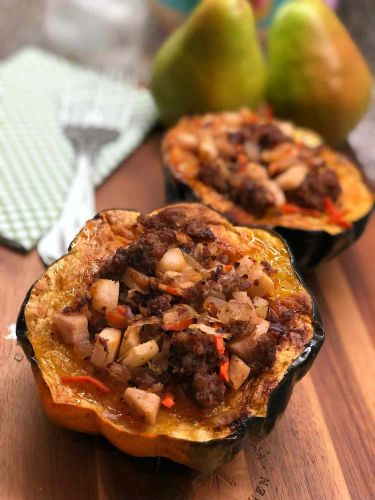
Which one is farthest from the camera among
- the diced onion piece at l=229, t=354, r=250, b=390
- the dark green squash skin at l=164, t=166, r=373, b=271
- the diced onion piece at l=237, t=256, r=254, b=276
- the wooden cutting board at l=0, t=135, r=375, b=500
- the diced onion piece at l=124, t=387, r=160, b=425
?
the dark green squash skin at l=164, t=166, r=373, b=271

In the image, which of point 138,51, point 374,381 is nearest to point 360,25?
point 138,51

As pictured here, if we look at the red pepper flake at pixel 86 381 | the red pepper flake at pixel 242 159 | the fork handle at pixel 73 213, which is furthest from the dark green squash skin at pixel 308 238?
the red pepper flake at pixel 86 381

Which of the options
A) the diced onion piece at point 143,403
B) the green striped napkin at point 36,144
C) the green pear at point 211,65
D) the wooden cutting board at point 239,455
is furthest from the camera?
the green pear at point 211,65

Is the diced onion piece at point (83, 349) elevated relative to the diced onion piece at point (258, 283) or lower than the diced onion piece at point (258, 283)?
lower

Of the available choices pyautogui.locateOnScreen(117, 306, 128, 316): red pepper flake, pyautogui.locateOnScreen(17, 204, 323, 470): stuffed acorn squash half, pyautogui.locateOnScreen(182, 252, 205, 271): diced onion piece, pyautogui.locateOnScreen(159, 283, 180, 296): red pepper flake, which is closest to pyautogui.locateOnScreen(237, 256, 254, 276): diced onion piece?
pyautogui.locateOnScreen(17, 204, 323, 470): stuffed acorn squash half

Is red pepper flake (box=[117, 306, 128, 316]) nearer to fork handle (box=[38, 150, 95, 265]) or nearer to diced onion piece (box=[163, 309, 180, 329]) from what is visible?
diced onion piece (box=[163, 309, 180, 329])

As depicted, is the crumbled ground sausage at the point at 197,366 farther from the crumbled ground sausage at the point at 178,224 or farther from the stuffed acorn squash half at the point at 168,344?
the crumbled ground sausage at the point at 178,224
